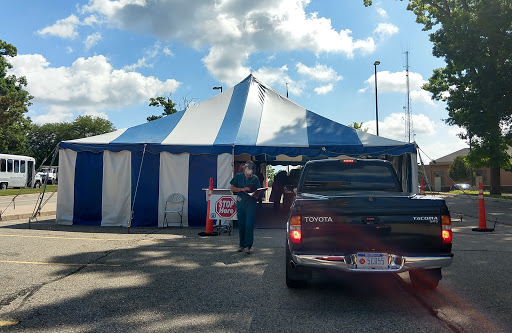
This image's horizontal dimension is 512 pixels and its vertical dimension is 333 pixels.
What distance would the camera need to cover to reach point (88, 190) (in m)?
11.9

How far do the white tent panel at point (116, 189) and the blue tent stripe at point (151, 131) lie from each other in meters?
0.54

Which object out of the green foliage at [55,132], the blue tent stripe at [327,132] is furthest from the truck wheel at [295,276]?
the green foliage at [55,132]

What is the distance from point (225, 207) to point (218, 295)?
4818 millimetres

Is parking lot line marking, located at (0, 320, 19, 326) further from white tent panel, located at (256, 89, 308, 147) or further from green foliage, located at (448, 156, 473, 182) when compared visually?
green foliage, located at (448, 156, 473, 182)

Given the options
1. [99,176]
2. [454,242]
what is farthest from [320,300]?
[99,176]

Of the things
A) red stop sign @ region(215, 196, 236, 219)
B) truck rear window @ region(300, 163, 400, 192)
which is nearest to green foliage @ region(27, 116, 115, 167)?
red stop sign @ region(215, 196, 236, 219)

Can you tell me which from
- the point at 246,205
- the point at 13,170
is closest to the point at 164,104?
the point at 13,170

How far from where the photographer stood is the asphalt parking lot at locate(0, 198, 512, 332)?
12.6 ft

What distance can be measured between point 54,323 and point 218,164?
808cm

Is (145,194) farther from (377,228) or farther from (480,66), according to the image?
(480,66)

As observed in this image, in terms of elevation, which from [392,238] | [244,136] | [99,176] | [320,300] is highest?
[244,136]

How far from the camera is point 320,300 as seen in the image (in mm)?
4621

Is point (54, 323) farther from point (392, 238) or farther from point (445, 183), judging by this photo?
point (445, 183)

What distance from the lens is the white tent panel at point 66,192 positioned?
39.0 feet
